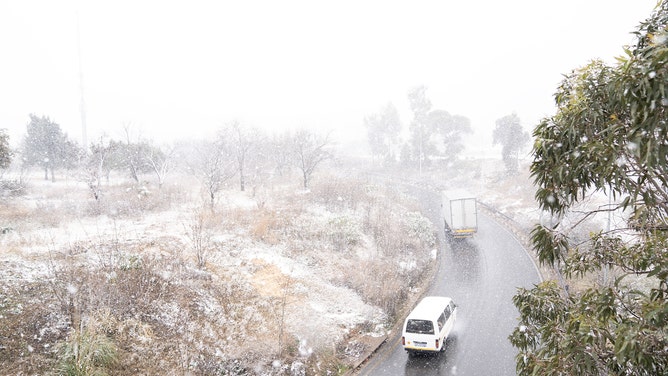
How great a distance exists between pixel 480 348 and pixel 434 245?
1318 centimetres

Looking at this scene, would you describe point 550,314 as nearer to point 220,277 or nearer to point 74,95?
point 220,277

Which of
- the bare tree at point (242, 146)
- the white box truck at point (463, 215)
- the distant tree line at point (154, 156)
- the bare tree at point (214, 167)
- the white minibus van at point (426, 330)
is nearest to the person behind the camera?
the white minibus van at point (426, 330)

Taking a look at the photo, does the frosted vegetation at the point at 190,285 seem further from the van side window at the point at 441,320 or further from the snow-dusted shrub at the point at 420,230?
the van side window at the point at 441,320

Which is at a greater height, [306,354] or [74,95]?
[74,95]

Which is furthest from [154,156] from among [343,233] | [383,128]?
[383,128]

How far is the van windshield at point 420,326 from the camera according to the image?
13.4 m

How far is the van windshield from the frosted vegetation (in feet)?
7.00

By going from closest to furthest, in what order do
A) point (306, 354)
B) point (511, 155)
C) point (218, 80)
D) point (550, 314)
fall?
point (550, 314), point (306, 354), point (511, 155), point (218, 80)

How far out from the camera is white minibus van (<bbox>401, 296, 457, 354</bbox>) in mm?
13281

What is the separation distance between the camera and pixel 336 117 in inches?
6117

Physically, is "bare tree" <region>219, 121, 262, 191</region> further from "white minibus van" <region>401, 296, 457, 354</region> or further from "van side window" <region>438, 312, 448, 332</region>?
"van side window" <region>438, 312, 448, 332</region>

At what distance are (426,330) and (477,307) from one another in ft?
18.9

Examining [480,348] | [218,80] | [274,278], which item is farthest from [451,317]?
[218,80]

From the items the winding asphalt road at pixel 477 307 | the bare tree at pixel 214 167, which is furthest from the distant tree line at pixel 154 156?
the winding asphalt road at pixel 477 307
